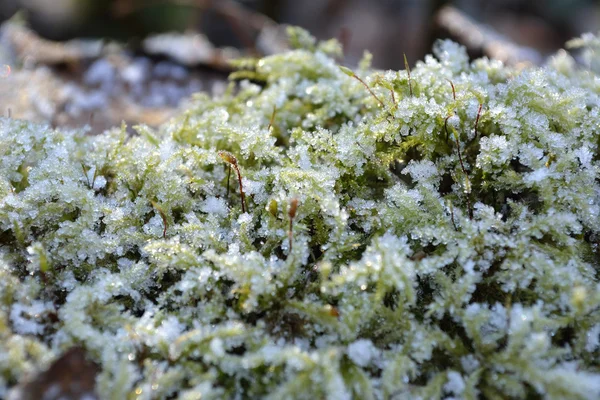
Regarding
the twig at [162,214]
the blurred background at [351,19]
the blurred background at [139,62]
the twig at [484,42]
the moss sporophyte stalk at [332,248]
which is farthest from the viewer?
the blurred background at [351,19]

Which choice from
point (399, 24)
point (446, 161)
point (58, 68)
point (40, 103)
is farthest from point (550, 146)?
point (399, 24)

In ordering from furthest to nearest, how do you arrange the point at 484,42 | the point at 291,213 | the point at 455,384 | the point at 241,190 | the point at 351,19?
the point at 351,19 → the point at 484,42 → the point at 241,190 → the point at 291,213 → the point at 455,384

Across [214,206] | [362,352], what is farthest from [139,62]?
[362,352]

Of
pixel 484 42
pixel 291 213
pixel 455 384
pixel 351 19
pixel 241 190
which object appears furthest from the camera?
pixel 351 19

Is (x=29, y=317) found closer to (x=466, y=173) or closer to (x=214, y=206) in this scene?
(x=214, y=206)

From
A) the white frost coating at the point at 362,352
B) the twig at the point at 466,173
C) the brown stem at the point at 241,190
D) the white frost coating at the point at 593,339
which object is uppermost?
the twig at the point at 466,173

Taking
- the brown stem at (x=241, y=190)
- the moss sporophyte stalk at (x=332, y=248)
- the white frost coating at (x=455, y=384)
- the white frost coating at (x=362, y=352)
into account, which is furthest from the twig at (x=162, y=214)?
the white frost coating at (x=455, y=384)

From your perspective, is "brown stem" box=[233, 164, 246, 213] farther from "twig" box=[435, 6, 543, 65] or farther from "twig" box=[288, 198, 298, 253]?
"twig" box=[435, 6, 543, 65]

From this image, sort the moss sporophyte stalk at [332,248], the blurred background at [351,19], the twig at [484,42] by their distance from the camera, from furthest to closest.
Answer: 1. the blurred background at [351,19]
2. the twig at [484,42]
3. the moss sporophyte stalk at [332,248]

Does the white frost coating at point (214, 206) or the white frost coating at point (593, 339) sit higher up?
the white frost coating at point (593, 339)

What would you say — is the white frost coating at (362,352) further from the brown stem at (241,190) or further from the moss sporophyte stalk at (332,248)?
the brown stem at (241,190)
